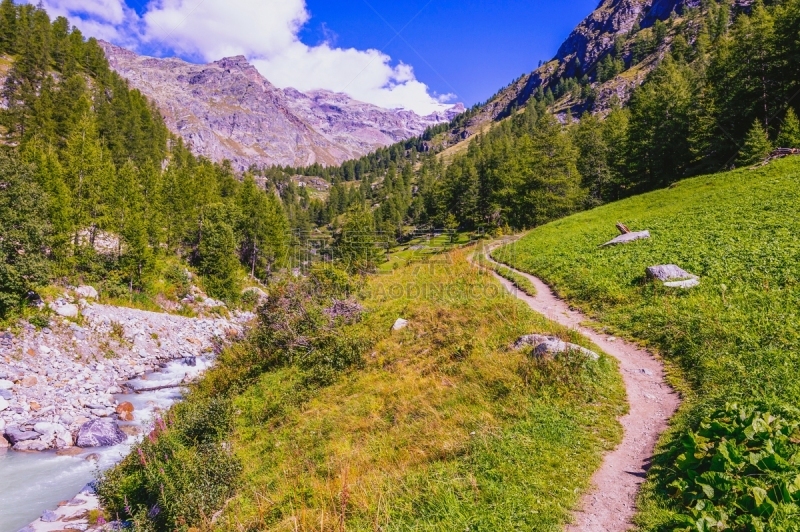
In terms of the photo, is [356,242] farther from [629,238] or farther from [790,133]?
[790,133]

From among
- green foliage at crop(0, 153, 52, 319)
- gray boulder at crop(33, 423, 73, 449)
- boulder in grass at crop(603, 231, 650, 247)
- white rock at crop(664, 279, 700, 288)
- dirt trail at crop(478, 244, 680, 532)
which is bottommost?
gray boulder at crop(33, 423, 73, 449)

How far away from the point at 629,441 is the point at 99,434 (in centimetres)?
2286

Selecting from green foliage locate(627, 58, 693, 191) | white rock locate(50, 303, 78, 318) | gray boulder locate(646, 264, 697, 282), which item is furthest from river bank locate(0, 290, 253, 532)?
green foliage locate(627, 58, 693, 191)

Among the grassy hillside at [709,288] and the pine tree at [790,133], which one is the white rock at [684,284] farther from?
the pine tree at [790,133]

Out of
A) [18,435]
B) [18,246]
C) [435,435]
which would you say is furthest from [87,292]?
[435,435]

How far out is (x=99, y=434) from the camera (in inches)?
753

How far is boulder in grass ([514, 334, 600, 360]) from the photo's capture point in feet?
35.1

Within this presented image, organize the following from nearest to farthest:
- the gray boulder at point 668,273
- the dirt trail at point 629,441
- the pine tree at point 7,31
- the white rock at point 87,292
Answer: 1. the dirt trail at point 629,441
2. the gray boulder at point 668,273
3. the white rock at point 87,292
4. the pine tree at point 7,31

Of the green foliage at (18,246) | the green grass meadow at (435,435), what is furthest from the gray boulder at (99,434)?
Result: the green foliage at (18,246)

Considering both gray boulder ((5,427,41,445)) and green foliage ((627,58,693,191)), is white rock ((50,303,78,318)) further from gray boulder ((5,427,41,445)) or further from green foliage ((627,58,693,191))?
green foliage ((627,58,693,191))

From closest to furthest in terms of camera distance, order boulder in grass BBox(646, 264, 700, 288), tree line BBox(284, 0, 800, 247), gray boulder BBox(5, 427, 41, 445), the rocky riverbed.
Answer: boulder in grass BBox(646, 264, 700, 288) < gray boulder BBox(5, 427, 41, 445) < the rocky riverbed < tree line BBox(284, 0, 800, 247)

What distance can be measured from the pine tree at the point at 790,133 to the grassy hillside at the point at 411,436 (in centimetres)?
4160

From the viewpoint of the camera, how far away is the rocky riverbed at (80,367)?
19047 millimetres

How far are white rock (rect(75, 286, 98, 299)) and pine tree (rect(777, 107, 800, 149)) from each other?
67881mm
